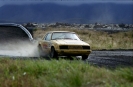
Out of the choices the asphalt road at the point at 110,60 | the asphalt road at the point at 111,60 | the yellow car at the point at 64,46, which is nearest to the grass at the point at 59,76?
the asphalt road at the point at 110,60

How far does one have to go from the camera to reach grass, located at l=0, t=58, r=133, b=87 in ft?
26.6

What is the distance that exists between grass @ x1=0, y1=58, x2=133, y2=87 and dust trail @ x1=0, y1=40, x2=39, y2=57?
6964 millimetres

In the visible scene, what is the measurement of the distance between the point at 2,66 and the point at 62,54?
585 centimetres

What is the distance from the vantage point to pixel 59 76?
8828 mm

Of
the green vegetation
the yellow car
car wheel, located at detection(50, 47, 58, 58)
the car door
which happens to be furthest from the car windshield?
the green vegetation

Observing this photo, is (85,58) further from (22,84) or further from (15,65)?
(22,84)

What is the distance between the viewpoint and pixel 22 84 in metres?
8.51

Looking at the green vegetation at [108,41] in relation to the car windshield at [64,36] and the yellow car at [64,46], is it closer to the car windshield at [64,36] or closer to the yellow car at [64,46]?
the car windshield at [64,36]

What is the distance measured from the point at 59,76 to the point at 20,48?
11.0 meters

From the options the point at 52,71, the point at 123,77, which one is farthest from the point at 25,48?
the point at 123,77

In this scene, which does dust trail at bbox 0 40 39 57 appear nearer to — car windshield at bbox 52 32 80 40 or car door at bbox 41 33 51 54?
car door at bbox 41 33 51 54

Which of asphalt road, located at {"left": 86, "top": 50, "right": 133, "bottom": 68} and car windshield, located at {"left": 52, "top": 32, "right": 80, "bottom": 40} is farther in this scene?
car windshield, located at {"left": 52, "top": 32, "right": 80, "bottom": 40}

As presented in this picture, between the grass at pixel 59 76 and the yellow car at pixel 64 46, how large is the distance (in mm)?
5532

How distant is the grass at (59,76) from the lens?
8109 mm
